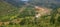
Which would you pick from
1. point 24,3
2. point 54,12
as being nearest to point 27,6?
point 24,3

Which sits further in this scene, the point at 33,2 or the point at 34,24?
the point at 33,2

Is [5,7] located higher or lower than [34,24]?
higher

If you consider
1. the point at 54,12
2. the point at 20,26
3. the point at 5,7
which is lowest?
the point at 20,26

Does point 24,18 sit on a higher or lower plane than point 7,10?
lower

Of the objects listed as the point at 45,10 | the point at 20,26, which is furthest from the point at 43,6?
the point at 20,26

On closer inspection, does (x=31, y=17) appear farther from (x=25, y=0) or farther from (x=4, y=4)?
(x=4, y=4)

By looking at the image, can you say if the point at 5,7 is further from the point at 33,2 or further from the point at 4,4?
the point at 33,2
